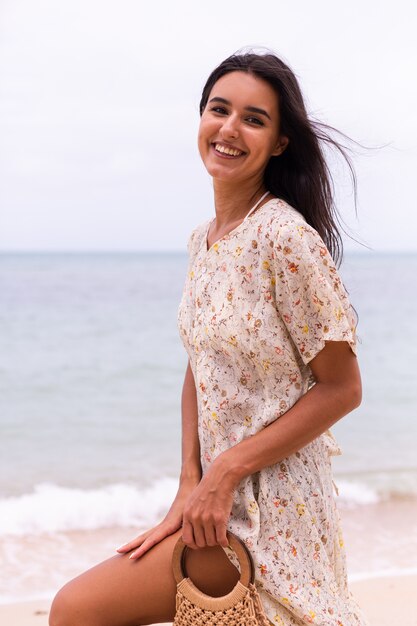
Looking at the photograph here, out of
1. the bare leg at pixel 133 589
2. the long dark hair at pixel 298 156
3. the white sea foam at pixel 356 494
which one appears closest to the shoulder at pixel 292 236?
the long dark hair at pixel 298 156

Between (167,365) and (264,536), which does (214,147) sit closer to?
(264,536)

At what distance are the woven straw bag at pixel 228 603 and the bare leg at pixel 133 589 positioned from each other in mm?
40

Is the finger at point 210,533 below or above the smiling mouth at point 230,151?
below

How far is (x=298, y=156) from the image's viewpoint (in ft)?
6.88

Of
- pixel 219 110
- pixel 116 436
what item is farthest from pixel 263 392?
pixel 116 436

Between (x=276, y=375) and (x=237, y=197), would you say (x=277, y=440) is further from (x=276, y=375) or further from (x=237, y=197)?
(x=237, y=197)

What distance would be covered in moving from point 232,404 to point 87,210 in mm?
23391

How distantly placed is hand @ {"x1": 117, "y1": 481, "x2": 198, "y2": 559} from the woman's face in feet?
2.38

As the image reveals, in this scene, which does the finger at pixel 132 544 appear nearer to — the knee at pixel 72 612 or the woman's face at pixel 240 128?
the knee at pixel 72 612

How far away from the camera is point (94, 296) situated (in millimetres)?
18641

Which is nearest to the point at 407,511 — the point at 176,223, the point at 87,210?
the point at 176,223

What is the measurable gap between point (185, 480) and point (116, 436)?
18.8 ft

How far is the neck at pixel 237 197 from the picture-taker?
2.10 metres

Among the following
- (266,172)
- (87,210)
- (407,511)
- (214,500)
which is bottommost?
(87,210)
